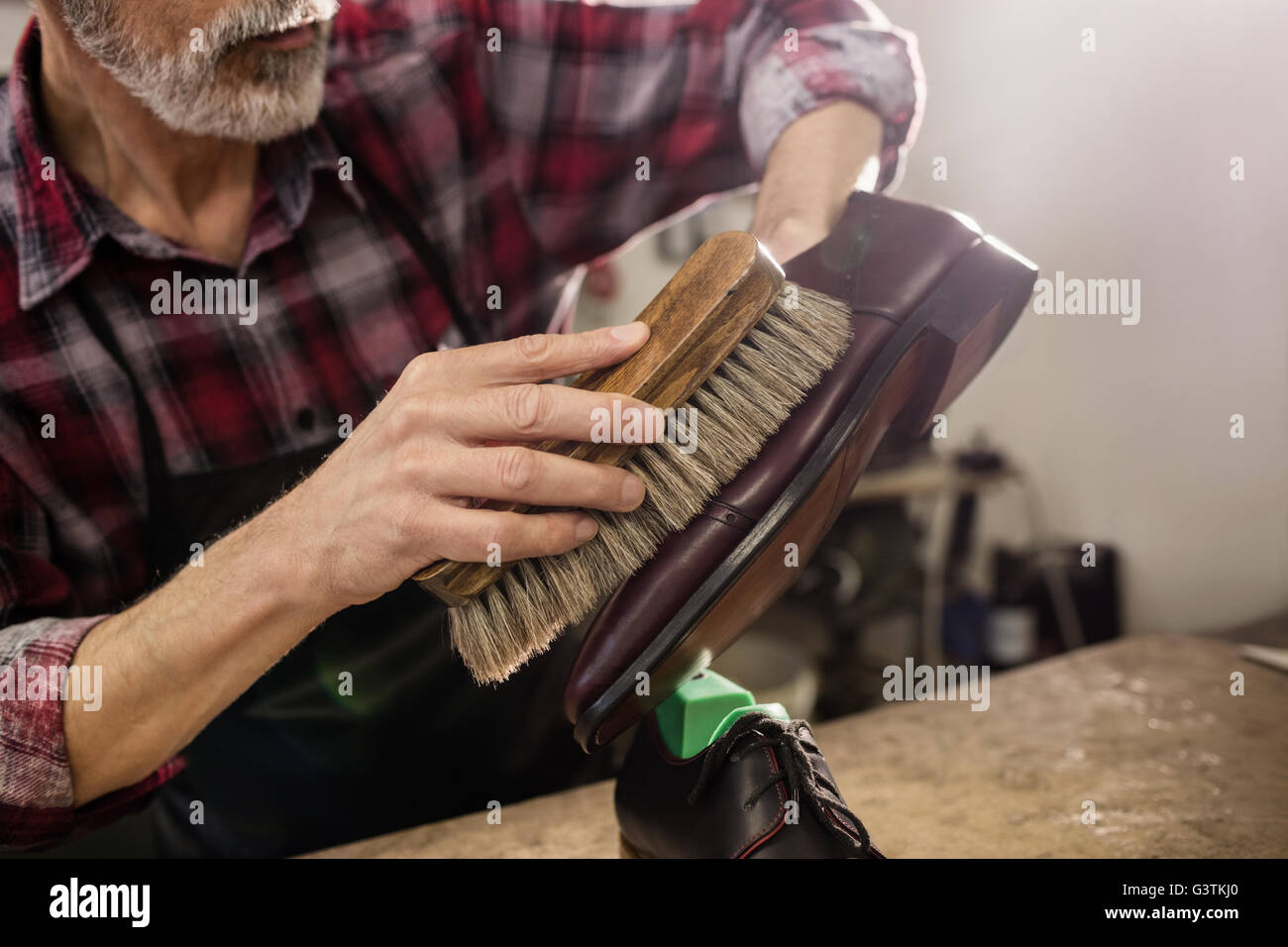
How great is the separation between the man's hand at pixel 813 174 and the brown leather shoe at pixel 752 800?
1.07 feet

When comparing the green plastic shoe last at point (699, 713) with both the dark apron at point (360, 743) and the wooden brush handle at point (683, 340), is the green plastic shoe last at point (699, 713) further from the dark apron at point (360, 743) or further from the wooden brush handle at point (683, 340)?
the dark apron at point (360, 743)

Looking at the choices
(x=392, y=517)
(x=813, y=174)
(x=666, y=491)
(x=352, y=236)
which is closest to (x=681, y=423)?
(x=666, y=491)

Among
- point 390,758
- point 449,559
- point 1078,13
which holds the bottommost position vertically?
point 390,758

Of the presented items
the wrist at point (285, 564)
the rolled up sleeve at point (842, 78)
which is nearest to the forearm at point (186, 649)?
the wrist at point (285, 564)

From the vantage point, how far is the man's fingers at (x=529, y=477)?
47cm

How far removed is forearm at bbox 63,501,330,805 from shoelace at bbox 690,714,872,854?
268 mm

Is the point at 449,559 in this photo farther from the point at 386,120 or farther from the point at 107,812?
the point at 386,120

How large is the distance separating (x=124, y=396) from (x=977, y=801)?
0.83 meters

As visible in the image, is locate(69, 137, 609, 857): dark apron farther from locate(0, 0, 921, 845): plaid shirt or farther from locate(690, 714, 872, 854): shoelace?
locate(690, 714, 872, 854): shoelace

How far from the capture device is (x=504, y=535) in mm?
473

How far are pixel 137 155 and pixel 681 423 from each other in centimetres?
61
